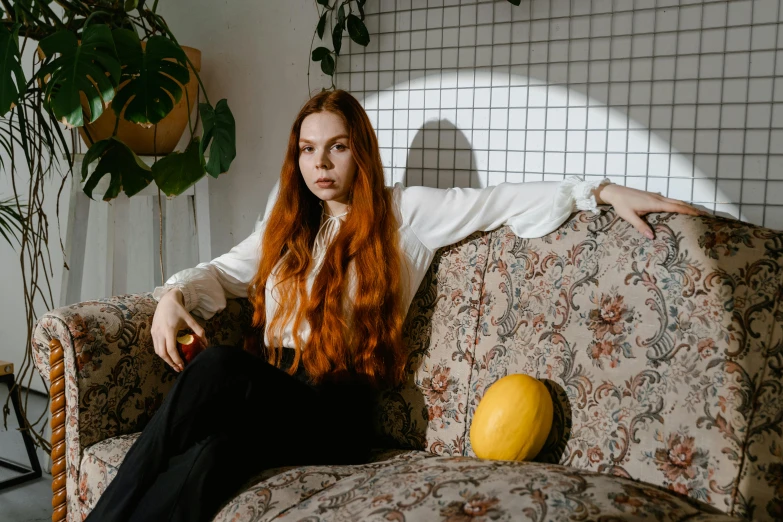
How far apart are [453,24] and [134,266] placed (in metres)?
1.84

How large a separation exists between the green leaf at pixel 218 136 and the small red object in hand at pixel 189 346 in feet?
1.77

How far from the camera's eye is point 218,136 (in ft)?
6.79

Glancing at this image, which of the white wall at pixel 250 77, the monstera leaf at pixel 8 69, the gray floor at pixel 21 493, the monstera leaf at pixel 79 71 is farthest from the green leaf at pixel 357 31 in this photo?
the gray floor at pixel 21 493

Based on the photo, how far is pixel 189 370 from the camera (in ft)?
4.79

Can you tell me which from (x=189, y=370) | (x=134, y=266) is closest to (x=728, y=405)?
(x=189, y=370)

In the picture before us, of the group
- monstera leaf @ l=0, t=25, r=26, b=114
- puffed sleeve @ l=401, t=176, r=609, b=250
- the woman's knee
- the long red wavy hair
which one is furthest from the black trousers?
monstera leaf @ l=0, t=25, r=26, b=114

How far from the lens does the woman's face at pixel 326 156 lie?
70.1 inches

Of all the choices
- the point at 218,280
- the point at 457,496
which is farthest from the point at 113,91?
the point at 457,496

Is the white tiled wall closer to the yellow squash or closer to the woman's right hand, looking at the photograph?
the yellow squash

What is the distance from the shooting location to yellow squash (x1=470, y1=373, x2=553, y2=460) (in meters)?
1.44

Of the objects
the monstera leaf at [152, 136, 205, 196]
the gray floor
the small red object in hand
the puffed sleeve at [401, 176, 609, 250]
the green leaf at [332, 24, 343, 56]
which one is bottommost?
the gray floor

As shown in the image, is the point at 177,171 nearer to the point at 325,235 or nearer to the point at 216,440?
the point at 325,235

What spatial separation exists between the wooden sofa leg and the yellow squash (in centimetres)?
96

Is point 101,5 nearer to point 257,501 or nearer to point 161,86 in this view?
point 161,86
